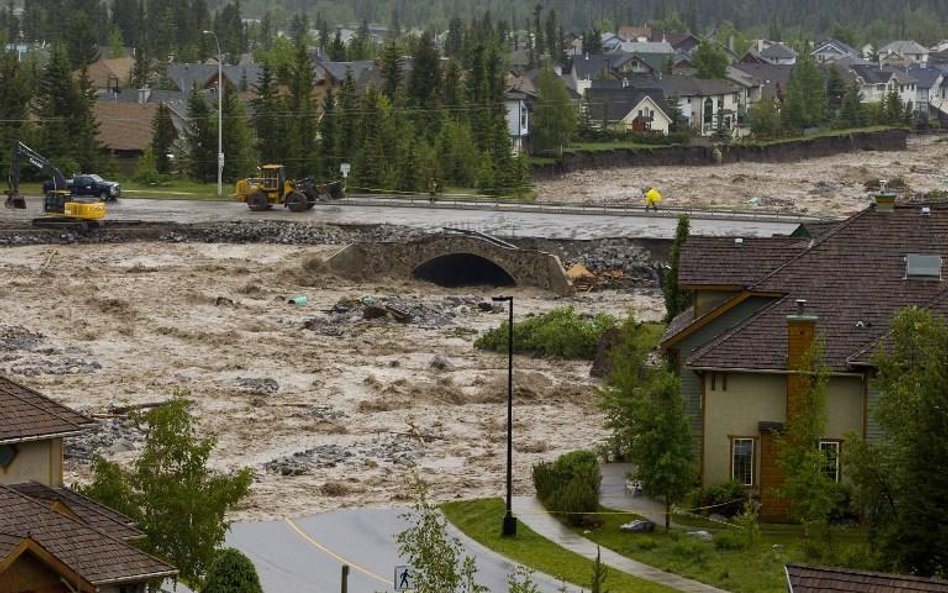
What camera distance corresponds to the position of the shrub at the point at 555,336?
242 feet

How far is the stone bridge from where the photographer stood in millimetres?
92562

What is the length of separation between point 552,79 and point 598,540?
126358 mm

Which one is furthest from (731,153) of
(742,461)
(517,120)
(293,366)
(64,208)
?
(742,461)

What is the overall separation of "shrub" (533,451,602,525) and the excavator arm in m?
60.3

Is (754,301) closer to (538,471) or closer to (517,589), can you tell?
(538,471)

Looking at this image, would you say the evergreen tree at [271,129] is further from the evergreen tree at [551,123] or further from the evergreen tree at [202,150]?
the evergreen tree at [551,123]

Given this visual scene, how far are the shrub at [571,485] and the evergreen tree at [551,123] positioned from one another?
111296 millimetres

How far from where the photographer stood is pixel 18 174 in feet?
352

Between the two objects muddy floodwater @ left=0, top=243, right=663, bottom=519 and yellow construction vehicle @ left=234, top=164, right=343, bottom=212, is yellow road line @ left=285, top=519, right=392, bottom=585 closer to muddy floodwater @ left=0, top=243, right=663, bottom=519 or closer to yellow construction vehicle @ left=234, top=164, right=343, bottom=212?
muddy floodwater @ left=0, top=243, right=663, bottom=519

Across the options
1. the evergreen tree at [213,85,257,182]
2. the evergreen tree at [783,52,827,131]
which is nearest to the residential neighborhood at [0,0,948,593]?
the evergreen tree at [213,85,257,182]

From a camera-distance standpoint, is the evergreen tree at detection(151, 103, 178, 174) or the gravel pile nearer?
the gravel pile

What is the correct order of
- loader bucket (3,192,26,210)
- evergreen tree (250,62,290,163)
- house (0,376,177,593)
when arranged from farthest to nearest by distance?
evergreen tree (250,62,290,163)
loader bucket (3,192,26,210)
house (0,376,177,593)

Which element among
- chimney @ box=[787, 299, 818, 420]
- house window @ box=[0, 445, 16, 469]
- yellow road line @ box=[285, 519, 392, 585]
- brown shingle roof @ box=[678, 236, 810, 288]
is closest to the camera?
house window @ box=[0, 445, 16, 469]

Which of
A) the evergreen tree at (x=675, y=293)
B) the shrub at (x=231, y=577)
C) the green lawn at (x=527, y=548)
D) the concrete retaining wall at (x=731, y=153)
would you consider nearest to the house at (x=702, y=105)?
the concrete retaining wall at (x=731, y=153)
